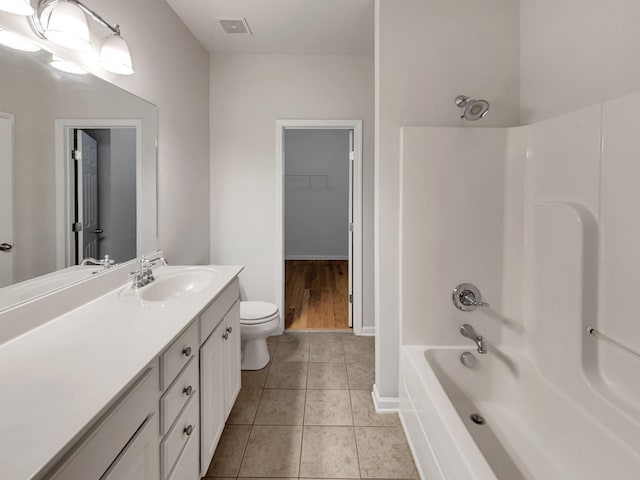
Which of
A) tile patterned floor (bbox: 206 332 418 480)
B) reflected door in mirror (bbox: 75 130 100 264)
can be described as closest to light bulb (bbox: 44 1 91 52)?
reflected door in mirror (bbox: 75 130 100 264)

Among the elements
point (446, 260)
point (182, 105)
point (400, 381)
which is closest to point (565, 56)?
point (446, 260)

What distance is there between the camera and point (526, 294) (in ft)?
5.67

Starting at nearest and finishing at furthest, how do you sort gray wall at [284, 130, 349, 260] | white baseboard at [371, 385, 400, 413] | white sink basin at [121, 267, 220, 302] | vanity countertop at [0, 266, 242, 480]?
vanity countertop at [0, 266, 242, 480]
white sink basin at [121, 267, 220, 302]
white baseboard at [371, 385, 400, 413]
gray wall at [284, 130, 349, 260]

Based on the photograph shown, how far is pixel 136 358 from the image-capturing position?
874mm

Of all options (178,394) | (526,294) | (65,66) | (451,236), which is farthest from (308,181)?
(178,394)

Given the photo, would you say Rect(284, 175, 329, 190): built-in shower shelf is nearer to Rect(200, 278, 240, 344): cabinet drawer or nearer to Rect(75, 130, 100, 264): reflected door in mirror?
Rect(200, 278, 240, 344): cabinet drawer

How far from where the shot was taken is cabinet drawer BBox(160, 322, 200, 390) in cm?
100

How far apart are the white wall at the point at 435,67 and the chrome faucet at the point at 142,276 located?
131 centimetres

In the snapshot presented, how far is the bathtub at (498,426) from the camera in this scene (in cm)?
109

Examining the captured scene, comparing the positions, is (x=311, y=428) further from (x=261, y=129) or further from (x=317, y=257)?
(x=317, y=257)

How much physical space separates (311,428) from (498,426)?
0.97 metres

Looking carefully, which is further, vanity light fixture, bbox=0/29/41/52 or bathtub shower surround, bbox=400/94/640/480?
bathtub shower surround, bbox=400/94/640/480

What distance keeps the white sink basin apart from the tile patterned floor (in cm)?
82

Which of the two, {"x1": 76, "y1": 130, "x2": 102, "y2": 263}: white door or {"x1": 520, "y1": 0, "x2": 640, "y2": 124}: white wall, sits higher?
{"x1": 520, "y1": 0, "x2": 640, "y2": 124}: white wall
